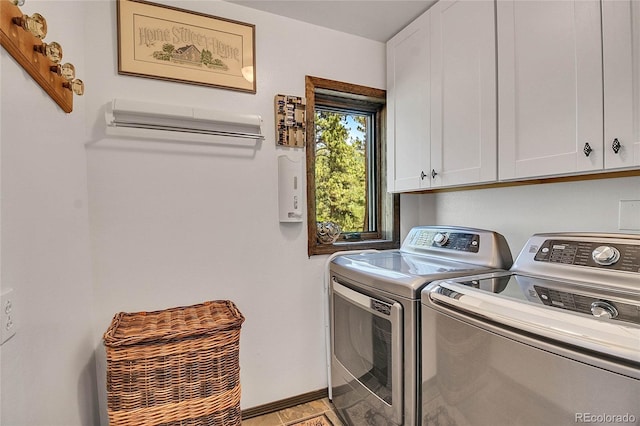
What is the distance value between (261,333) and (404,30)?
6.84 feet

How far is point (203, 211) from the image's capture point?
1.73 metres

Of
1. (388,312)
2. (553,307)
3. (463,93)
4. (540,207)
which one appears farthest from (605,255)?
(463,93)

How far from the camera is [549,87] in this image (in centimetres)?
125

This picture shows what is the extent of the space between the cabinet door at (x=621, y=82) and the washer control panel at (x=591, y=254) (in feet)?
0.95

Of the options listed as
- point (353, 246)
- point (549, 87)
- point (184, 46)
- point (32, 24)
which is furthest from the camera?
point (353, 246)

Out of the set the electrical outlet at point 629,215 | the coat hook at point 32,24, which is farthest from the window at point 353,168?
the coat hook at point 32,24

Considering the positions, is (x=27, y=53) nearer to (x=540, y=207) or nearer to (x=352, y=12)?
(x=352, y=12)

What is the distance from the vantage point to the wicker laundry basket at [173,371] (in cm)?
123

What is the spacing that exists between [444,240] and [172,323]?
1.46m

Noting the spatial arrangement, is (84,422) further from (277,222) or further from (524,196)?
(524,196)

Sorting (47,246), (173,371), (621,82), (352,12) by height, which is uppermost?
(352,12)

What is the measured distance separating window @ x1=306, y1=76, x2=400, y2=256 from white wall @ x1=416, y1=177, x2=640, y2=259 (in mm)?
439

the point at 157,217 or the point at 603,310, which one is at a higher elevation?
the point at 157,217

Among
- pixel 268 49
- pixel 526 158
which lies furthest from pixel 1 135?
pixel 526 158
